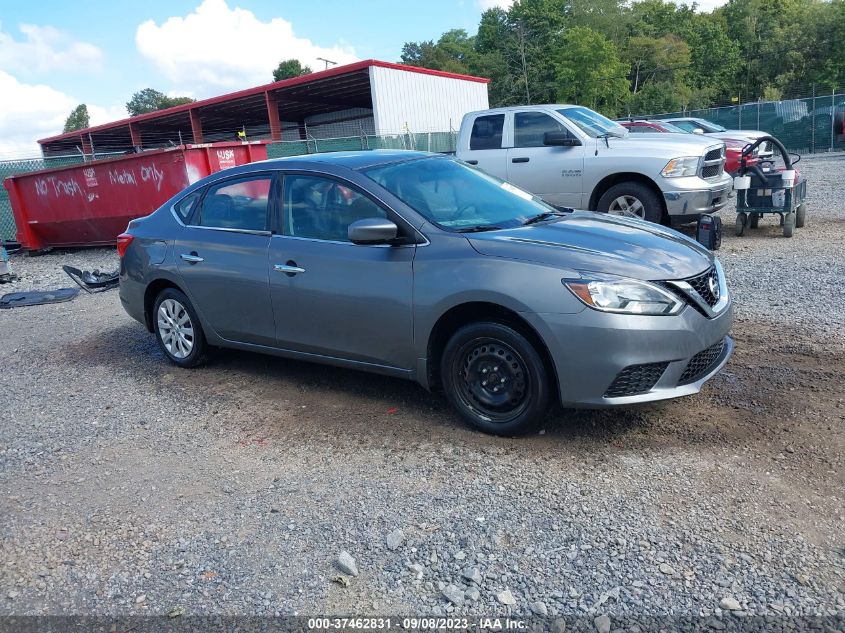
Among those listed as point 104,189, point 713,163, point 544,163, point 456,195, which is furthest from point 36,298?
point 713,163

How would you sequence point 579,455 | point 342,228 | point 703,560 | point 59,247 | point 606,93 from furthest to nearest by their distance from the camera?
point 606,93, point 59,247, point 342,228, point 579,455, point 703,560

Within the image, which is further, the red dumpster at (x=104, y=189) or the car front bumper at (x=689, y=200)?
the red dumpster at (x=104, y=189)

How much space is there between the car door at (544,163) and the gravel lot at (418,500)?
446 centimetres

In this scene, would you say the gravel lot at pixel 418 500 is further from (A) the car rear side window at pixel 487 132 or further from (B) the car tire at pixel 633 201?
(A) the car rear side window at pixel 487 132

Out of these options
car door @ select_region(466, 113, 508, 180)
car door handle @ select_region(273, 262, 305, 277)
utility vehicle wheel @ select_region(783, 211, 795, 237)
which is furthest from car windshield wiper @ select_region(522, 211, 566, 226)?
utility vehicle wheel @ select_region(783, 211, 795, 237)

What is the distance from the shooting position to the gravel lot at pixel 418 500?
9.35 ft

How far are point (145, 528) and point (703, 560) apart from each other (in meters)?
2.68

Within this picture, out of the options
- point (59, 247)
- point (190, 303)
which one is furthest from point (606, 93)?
point (190, 303)

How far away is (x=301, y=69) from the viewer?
101 m

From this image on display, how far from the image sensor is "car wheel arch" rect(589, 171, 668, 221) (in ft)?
30.1

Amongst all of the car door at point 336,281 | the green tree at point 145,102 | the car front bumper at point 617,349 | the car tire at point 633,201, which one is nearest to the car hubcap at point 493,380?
the car front bumper at point 617,349

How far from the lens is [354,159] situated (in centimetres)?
506

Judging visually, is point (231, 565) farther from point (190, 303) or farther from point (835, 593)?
point (190, 303)

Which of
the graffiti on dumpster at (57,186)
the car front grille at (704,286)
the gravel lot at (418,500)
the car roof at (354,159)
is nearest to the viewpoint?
the gravel lot at (418,500)
